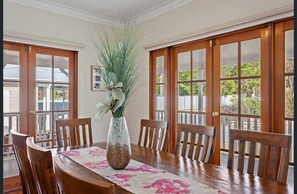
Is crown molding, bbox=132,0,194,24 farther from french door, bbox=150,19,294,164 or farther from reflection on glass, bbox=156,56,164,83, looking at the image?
reflection on glass, bbox=156,56,164,83

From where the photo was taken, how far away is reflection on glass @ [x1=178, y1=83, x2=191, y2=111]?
3104mm

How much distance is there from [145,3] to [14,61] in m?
1.93

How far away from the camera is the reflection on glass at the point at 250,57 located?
7.82 ft

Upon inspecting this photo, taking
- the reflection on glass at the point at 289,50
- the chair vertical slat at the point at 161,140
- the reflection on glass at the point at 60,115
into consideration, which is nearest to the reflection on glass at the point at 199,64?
the reflection on glass at the point at 289,50

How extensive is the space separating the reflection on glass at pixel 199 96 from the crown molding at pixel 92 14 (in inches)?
43.4

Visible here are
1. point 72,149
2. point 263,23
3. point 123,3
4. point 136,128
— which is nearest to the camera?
point 72,149

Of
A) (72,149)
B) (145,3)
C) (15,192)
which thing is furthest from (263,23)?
(15,192)

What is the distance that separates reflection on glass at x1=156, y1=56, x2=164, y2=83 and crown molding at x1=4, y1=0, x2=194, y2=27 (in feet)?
2.21

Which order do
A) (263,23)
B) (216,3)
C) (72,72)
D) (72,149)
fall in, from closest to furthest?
(72,149) < (263,23) < (216,3) < (72,72)

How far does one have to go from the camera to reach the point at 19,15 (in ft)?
9.61

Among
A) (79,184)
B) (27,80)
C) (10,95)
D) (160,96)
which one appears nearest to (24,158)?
(79,184)

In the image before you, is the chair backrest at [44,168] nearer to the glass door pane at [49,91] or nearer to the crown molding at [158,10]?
the glass door pane at [49,91]

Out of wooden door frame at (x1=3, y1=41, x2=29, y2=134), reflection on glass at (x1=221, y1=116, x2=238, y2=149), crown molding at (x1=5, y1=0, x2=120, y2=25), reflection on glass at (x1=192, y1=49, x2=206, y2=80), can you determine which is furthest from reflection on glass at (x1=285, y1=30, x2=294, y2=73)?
wooden door frame at (x1=3, y1=41, x2=29, y2=134)

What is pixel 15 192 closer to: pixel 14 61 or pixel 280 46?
pixel 14 61
